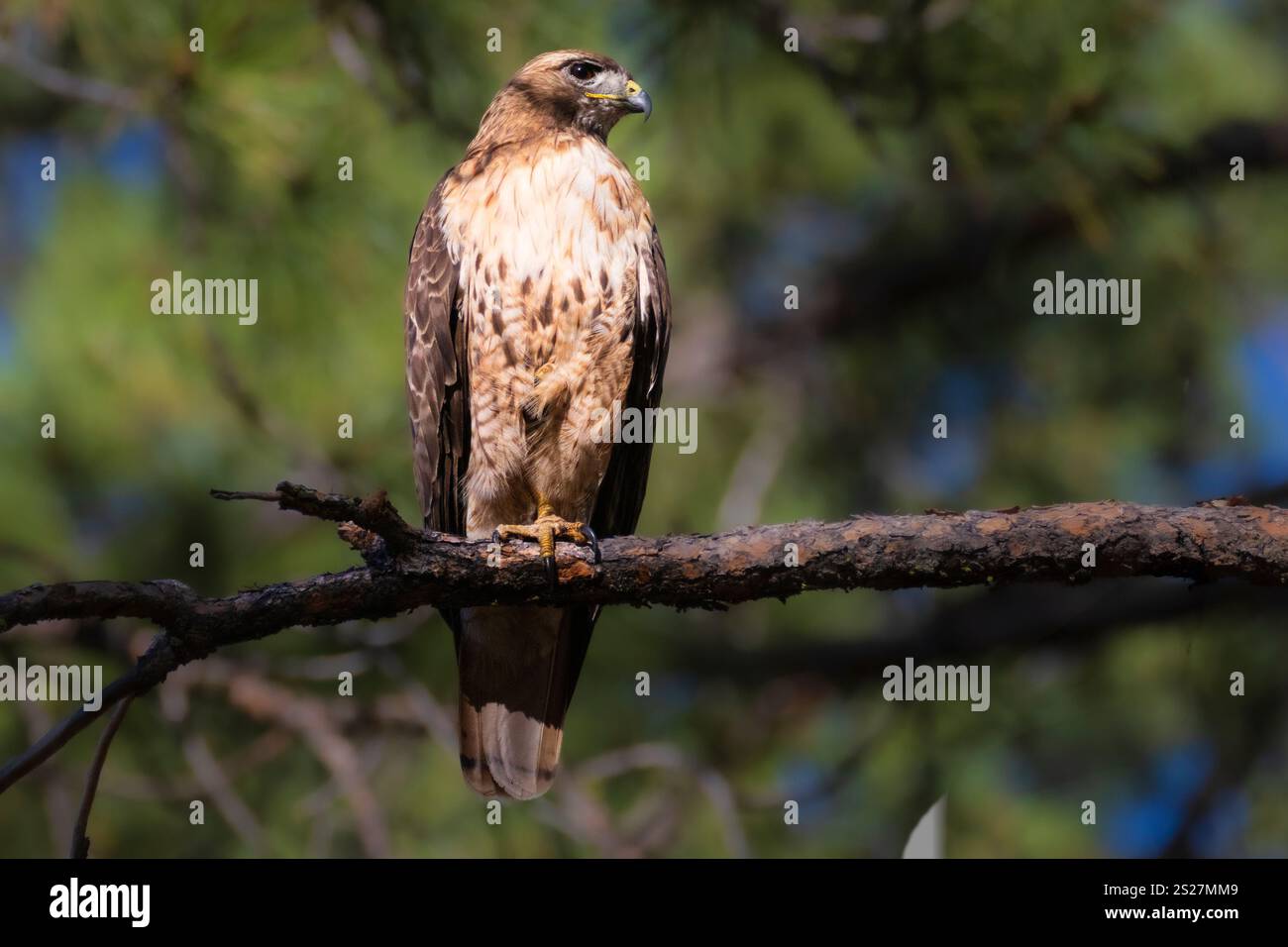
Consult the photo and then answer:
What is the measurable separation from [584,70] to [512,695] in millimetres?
1989

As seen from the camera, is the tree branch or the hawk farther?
the hawk

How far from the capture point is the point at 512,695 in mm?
4211

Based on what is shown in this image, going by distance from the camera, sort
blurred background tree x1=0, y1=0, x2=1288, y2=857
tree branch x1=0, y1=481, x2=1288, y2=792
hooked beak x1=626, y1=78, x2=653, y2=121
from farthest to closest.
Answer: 1. blurred background tree x1=0, y1=0, x2=1288, y2=857
2. hooked beak x1=626, y1=78, x2=653, y2=121
3. tree branch x1=0, y1=481, x2=1288, y2=792

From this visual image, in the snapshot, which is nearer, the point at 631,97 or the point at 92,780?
the point at 92,780

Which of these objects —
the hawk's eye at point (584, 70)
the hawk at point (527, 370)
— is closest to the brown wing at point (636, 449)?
the hawk at point (527, 370)

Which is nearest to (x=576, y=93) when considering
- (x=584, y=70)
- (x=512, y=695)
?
(x=584, y=70)

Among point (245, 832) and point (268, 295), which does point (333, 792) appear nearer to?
point (245, 832)

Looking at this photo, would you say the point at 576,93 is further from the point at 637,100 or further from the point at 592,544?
the point at 592,544

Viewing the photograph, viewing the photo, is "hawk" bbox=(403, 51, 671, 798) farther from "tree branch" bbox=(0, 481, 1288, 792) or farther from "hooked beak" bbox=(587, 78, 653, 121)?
"tree branch" bbox=(0, 481, 1288, 792)

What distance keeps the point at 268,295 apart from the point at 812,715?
9.56 feet

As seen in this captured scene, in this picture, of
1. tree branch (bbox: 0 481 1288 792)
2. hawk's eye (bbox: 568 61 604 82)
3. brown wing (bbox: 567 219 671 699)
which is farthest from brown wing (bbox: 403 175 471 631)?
tree branch (bbox: 0 481 1288 792)

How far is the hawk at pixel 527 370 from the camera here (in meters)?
3.95

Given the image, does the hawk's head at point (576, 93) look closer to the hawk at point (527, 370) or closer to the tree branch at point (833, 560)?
the hawk at point (527, 370)

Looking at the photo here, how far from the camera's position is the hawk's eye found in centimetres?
444
